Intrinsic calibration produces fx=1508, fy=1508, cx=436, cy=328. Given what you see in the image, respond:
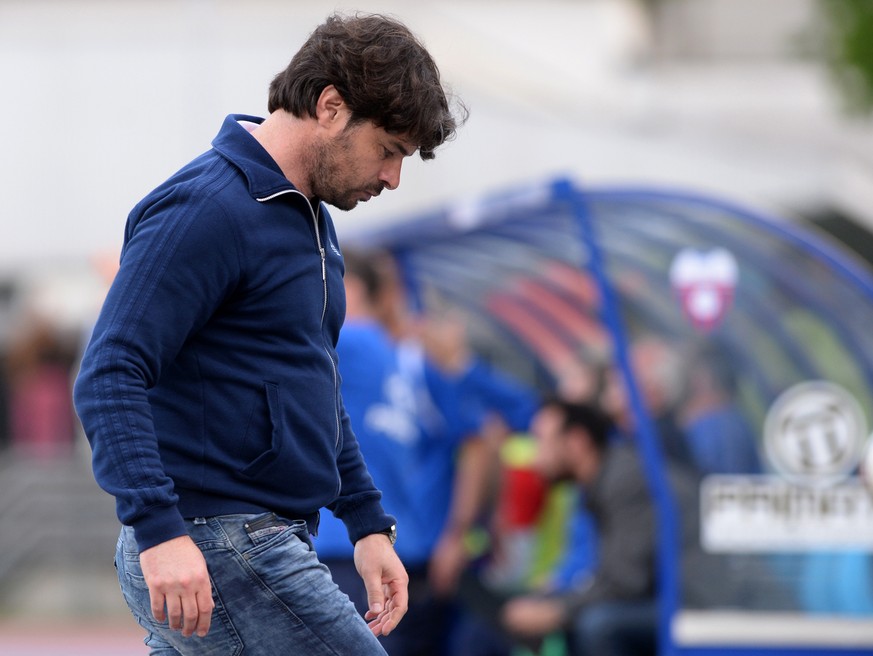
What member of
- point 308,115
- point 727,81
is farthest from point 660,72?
point 308,115

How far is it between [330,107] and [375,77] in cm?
10

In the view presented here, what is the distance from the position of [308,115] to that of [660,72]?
2123 centimetres

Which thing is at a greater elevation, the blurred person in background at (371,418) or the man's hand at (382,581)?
the blurred person in background at (371,418)

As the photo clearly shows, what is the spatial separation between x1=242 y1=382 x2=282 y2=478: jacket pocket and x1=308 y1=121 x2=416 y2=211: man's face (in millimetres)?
369

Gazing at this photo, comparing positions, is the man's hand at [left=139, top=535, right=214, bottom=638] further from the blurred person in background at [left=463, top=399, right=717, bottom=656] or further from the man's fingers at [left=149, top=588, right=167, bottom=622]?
the blurred person in background at [left=463, top=399, right=717, bottom=656]

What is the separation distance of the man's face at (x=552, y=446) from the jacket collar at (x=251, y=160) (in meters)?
3.81

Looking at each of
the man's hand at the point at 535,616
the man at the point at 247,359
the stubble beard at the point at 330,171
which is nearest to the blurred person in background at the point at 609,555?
the man's hand at the point at 535,616

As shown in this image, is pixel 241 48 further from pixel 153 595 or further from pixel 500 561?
pixel 153 595

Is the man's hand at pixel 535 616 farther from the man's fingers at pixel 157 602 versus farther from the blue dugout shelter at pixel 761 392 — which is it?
the man's fingers at pixel 157 602

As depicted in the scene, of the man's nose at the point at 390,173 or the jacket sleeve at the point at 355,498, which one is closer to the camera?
the man's nose at the point at 390,173

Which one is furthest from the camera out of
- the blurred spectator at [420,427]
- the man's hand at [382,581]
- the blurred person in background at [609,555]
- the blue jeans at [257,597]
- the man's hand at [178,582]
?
the blurred person in background at [609,555]

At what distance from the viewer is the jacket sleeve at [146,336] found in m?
2.29

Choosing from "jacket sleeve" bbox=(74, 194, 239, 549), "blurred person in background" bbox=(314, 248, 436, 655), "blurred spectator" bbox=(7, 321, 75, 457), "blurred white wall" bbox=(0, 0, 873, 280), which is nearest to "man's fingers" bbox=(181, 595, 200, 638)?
"jacket sleeve" bbox=(74, 194, 239, 549)

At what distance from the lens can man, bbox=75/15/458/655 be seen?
7.64 ft
